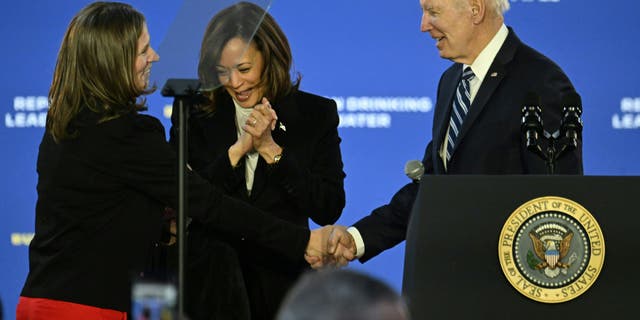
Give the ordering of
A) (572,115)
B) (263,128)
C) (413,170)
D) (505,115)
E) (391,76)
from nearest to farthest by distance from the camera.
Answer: (572,115) < (413,170) < (505,115) < (263,128) < (391,76)

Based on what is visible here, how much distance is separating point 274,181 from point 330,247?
0.26 m

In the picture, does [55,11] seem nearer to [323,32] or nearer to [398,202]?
[323,32]

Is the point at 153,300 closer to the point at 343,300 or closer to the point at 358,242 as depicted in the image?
the point at 343,300

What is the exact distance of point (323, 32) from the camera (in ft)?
15.9

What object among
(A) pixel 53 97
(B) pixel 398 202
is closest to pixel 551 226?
(B) pixel 398 202

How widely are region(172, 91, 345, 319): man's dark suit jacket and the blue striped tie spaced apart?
1.32 feet

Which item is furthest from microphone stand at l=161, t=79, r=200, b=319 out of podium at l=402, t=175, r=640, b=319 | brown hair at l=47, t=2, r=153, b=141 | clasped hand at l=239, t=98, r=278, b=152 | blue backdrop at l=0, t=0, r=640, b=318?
blue backdrop at l=0, t=0, r=640, b=318

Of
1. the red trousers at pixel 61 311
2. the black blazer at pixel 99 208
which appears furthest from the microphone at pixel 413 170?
the red trousers at pixel 61 311

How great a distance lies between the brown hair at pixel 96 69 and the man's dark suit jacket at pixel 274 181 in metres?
0.61

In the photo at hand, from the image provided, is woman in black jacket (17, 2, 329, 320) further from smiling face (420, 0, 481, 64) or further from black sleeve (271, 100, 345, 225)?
smiling face (420, 0, 481, 64)

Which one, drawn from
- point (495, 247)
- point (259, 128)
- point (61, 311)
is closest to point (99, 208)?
point (61, 311)

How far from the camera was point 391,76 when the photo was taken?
4770mm

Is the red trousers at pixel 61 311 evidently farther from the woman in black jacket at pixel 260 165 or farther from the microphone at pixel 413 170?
the microphone at pixel 413 170

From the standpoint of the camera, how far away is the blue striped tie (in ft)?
10.5
